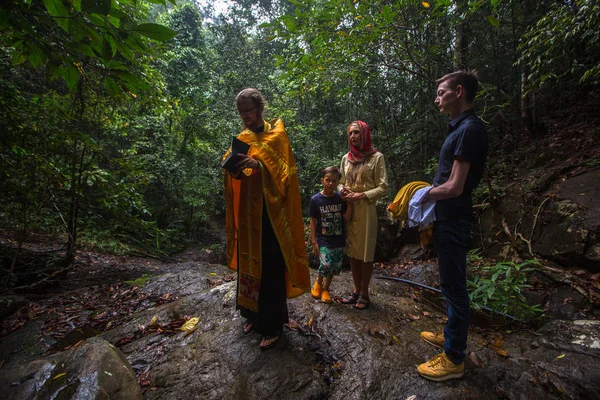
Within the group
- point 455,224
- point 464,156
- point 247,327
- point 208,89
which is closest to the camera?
point 464,156

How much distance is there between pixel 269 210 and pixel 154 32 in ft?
4.58

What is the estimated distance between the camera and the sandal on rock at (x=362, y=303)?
2.95m

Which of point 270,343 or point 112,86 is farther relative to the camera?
point 270,343

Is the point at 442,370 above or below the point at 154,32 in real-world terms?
below

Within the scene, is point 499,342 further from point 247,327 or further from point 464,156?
point 247,327

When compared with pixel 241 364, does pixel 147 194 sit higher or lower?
higher

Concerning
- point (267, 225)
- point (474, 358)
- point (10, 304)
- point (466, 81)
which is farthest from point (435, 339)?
point (10, 304)

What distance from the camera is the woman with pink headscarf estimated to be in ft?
9.19

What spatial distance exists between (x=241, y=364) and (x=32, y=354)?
2.33 metres

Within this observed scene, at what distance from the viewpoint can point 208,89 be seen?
36.9ft

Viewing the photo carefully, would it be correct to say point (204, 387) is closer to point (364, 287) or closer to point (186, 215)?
point (364, 287)

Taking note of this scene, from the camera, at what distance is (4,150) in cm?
332

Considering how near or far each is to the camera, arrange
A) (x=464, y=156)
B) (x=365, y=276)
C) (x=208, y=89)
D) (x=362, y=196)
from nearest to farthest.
Answer: (x=464, y=156) → (x=362, y=196) → (x=365, y=276) → (x=208, y=89)

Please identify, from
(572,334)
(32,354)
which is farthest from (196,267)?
(572,334)
